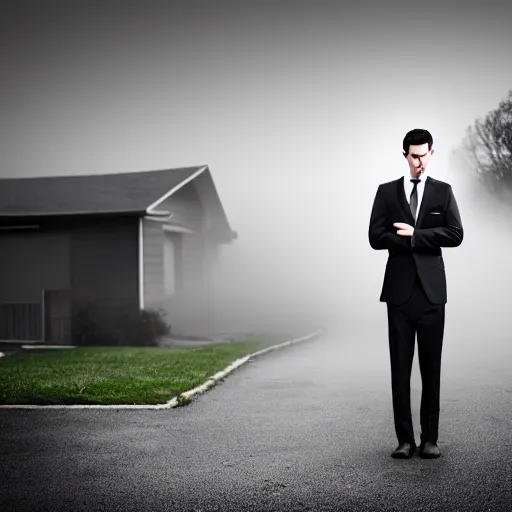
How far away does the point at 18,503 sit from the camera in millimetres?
4547

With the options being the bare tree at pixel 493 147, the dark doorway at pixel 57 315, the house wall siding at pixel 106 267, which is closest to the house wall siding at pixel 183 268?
the house wall siding at pixel 106 267

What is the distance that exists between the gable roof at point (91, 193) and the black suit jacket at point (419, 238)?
13030 millimetres

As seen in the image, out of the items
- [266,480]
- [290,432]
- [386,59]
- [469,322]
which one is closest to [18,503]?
[266,480]

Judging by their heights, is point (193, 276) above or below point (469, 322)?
above

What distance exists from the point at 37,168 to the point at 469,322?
25.9m

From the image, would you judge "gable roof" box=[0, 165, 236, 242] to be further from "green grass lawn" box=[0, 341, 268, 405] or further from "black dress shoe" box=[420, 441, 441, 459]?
"black dress shoe" box=[420, 441, 441, 459]

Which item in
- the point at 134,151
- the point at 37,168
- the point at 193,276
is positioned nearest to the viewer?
the point at 193,276

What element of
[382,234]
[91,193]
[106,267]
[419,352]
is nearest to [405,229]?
[382,234]

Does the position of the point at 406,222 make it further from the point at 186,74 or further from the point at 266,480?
the point at 186,74

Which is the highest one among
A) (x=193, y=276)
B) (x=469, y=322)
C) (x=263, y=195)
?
(x=263, y=195)

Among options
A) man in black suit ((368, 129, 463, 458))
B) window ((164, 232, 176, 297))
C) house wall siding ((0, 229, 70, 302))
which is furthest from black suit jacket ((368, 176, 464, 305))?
window ((164, 232, 176, 297))

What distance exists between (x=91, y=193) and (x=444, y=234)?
1640 centimetres

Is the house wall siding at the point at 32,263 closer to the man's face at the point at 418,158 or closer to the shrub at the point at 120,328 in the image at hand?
the shrub at the point at 120,328

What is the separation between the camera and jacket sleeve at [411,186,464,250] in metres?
5.22
